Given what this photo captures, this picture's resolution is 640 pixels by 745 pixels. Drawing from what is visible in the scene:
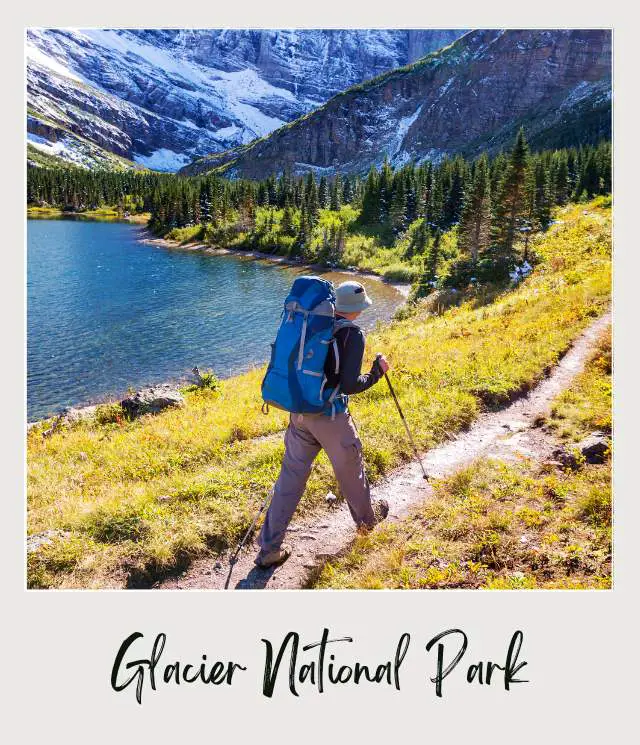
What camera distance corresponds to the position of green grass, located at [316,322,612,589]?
5172 millimetres

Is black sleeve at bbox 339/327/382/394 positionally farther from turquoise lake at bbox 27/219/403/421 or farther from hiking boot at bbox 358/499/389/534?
turquoise lake at bbox 27/219/403/421

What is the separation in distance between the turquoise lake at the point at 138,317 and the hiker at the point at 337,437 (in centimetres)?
1769

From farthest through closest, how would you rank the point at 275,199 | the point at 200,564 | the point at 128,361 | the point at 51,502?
the point at 275,199 → the point at 128,361 → the point at 51,502 → the point at 200,564

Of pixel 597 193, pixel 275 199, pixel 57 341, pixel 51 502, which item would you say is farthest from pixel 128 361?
pixel 275 199

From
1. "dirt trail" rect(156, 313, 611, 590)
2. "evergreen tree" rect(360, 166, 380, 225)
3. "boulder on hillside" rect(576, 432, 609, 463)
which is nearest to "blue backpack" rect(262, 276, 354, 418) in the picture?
"dirt trail" rect(156, 313, 611, 590)

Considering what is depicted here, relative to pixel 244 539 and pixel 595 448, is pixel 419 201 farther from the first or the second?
pixel 244 539

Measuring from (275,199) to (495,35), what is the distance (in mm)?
135750

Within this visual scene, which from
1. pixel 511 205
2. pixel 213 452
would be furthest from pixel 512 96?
pixel 213 452


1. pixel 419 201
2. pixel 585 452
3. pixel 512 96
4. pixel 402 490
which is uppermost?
pixel 512 96

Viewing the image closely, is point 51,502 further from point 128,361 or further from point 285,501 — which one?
point 128,361

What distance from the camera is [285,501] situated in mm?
5637

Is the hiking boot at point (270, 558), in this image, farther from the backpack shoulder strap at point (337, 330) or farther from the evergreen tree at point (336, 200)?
the evergreen tree at point (336, 200)

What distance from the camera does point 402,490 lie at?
724 centimetres

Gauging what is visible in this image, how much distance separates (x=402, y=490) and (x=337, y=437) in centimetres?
233
